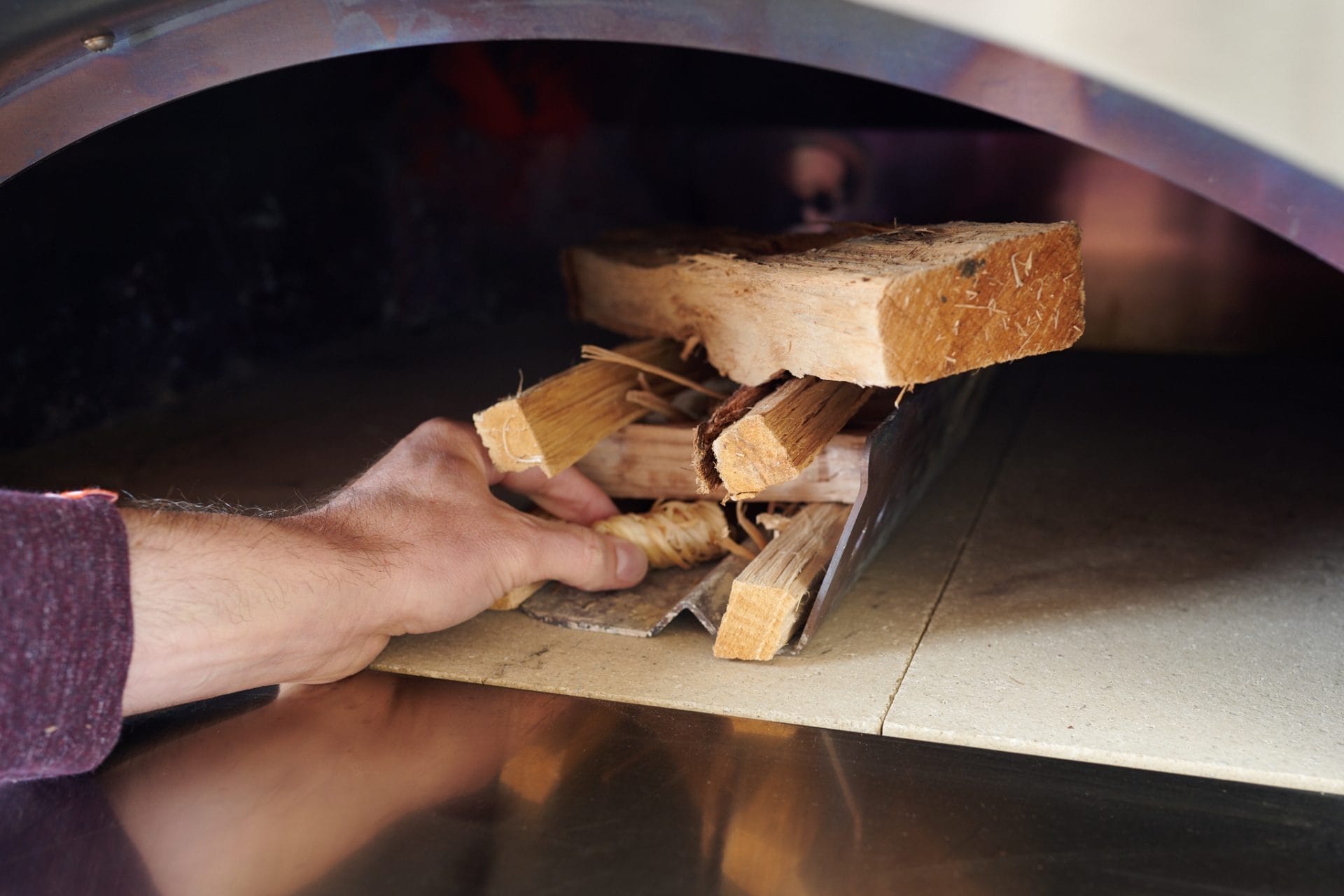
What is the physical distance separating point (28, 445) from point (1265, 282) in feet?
9.52

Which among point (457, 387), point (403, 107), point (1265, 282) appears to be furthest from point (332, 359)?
point (1265, 282)

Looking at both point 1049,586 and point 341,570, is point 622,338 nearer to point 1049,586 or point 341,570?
point 1049,586

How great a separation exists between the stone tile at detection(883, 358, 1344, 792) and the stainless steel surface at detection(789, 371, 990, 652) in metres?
0.13

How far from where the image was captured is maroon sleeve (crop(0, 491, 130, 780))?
1.00 meters

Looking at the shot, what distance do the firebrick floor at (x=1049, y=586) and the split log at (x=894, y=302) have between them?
0.36 metres

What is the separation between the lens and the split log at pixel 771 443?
51.4 inches

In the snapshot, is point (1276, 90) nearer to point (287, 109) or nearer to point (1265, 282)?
point (1265, 282)

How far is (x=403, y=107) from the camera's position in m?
3.09

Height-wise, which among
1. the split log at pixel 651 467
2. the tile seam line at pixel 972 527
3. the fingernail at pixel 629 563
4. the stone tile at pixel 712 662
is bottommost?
the tile seam line at pixel 972 527

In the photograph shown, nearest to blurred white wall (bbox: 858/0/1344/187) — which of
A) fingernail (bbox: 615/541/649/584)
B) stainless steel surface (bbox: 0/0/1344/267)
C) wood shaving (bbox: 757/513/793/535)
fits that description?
stainless steel surface (bbox: 0/0/1344/267)

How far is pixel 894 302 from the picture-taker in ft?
Result: 3.94

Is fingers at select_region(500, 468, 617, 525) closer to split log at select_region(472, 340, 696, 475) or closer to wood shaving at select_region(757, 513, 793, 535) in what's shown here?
split log at select_region(472, 340, 696, 475)

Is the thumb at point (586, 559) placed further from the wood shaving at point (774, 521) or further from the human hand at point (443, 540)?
the wood shaving at point (774, 521)

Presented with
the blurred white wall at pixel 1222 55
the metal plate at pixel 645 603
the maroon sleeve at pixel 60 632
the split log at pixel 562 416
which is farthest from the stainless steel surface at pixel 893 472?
the maroon sleeve at pixel 60 632
